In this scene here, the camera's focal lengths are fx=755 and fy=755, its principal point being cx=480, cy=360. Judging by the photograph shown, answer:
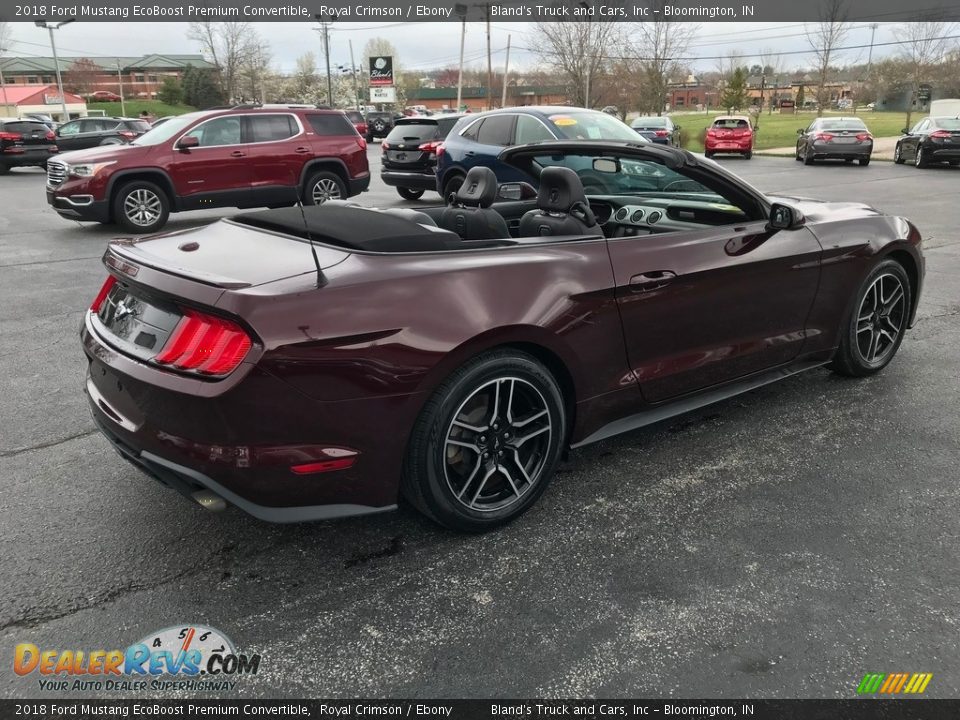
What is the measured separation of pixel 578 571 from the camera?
8.87 ft

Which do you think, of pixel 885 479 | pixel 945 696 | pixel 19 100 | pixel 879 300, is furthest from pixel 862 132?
pixel 19 100

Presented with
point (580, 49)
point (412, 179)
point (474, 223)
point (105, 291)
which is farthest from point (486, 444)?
point (580, 49)

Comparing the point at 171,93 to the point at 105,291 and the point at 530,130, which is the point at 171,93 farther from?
the point at 105,291

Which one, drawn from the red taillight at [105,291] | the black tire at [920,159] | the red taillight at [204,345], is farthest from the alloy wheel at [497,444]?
the black tire at [920,159]

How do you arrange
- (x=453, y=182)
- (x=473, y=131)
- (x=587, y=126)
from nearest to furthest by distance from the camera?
(x=587, y=126) → (x=473, y=131) → (x=453, y=182)

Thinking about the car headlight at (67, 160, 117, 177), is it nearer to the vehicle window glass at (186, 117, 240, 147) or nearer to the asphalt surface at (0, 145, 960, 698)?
the vehicle window glass at (186, 117, 240, 147)

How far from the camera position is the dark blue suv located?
33.7 ft

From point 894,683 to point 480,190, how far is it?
2.72 m

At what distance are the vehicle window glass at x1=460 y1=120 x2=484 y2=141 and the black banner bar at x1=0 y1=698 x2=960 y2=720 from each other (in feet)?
33.6

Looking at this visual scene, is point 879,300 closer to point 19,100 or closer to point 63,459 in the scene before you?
point 63,459

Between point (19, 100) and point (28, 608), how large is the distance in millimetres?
93662

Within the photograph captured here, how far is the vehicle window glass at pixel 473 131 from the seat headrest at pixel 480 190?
25.8ft

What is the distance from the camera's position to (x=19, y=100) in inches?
3103

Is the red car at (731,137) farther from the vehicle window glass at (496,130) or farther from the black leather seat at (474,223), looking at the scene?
the black leather seat at (474,223)
